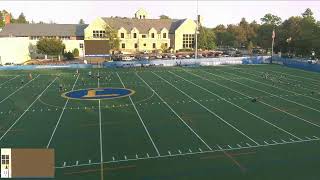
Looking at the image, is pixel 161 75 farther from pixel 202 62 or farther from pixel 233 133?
pixel 233 133

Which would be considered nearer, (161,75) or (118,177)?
(118,177)

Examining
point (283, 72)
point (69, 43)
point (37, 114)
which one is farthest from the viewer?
point (69, 43)

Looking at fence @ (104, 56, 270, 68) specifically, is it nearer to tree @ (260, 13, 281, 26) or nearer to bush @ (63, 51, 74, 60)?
bush @ (63, 51, 74, 60)

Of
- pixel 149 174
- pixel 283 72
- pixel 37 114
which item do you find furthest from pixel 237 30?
pixel 149 174

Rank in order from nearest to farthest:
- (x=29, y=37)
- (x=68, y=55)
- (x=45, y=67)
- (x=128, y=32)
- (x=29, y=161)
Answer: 1. (x=29, y=161)
2. (x=45, y=67)
3. (x=68, y=55)
4. (x=29, y=37)
5. (x=128, y=32)

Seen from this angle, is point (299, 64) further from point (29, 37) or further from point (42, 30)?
point (42, 30)

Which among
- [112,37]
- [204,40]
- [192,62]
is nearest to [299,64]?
[192,62]
